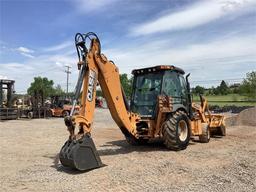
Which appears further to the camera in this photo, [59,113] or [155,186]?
[59,113]

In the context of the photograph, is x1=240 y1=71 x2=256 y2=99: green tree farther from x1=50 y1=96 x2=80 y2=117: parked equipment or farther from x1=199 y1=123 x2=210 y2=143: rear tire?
x1=199 y1=123 x2=210 y2=143: rear tire

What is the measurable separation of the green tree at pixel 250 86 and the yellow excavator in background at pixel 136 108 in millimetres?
38750

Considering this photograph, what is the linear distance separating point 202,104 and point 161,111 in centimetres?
330

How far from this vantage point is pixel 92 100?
806 centimetres

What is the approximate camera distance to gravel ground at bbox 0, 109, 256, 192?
240 inches

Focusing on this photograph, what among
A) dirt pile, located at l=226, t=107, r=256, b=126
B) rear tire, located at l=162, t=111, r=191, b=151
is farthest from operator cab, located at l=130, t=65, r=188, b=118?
dirt pile, located at l=226, t=107, r=256, b=126

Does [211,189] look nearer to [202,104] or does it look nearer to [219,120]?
[202,104]

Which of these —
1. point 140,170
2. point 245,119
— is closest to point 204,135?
point 140,170

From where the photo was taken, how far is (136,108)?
1073cm

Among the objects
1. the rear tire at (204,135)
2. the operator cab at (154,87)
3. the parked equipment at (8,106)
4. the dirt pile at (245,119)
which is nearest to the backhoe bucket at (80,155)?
the operator cab at (154,87)

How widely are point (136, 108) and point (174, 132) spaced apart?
154 cm

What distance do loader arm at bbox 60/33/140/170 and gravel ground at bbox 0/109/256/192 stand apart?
0.32m

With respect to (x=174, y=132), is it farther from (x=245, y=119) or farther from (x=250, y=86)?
(x=250, y=86)

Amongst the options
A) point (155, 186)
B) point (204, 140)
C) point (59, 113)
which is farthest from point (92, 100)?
point (59, 113)
